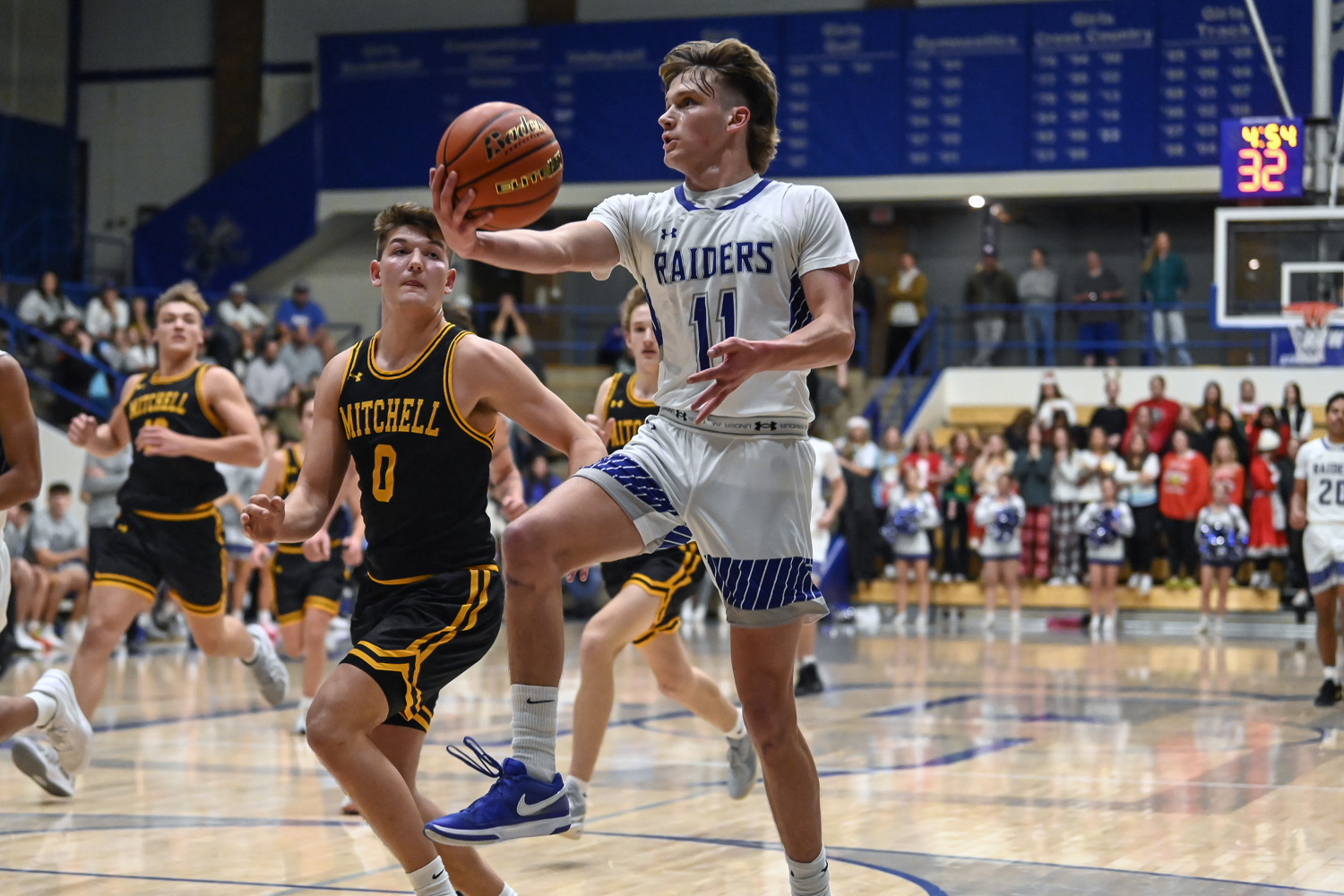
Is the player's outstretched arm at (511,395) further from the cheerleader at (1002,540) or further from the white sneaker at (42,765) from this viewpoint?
the cheerleader at (1002,540)

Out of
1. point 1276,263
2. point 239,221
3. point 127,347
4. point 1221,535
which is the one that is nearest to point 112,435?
point 1276,263

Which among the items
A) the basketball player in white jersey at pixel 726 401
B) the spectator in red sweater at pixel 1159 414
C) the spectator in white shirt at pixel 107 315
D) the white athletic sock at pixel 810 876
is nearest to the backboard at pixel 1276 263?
the spectator in red sweater at pixel 1159 414

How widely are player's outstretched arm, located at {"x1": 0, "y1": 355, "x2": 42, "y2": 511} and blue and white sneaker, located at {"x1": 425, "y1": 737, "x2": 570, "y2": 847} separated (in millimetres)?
1948

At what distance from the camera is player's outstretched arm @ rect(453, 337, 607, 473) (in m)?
4.32

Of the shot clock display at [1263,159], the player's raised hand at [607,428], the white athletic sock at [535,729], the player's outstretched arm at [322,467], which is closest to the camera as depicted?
the white athletic sock at [535,729]

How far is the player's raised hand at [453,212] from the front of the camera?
3.79 m

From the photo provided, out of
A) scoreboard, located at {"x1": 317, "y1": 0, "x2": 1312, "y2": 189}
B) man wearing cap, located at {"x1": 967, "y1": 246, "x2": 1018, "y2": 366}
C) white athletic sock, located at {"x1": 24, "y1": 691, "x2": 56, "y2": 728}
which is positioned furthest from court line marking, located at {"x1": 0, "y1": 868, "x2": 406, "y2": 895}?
scoreboard, located at {"x1": 317, "y1": 0, "x2": 1312, "y2": 189}

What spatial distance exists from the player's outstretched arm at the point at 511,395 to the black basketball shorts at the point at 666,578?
1.93 m

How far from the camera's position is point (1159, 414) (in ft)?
56.0

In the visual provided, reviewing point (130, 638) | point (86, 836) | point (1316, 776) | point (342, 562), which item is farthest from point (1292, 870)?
point (130, 638)

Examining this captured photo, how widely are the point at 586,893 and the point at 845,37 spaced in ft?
57.3

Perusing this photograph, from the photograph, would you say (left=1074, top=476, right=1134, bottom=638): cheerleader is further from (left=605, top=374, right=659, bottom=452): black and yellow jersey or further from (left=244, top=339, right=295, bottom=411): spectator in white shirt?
(left=605, top=374, right=659, bottom=452): black and yellow jersey

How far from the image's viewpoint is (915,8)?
816 inches

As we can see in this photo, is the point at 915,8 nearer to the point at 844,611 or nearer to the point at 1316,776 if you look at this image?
the point at 844,611
